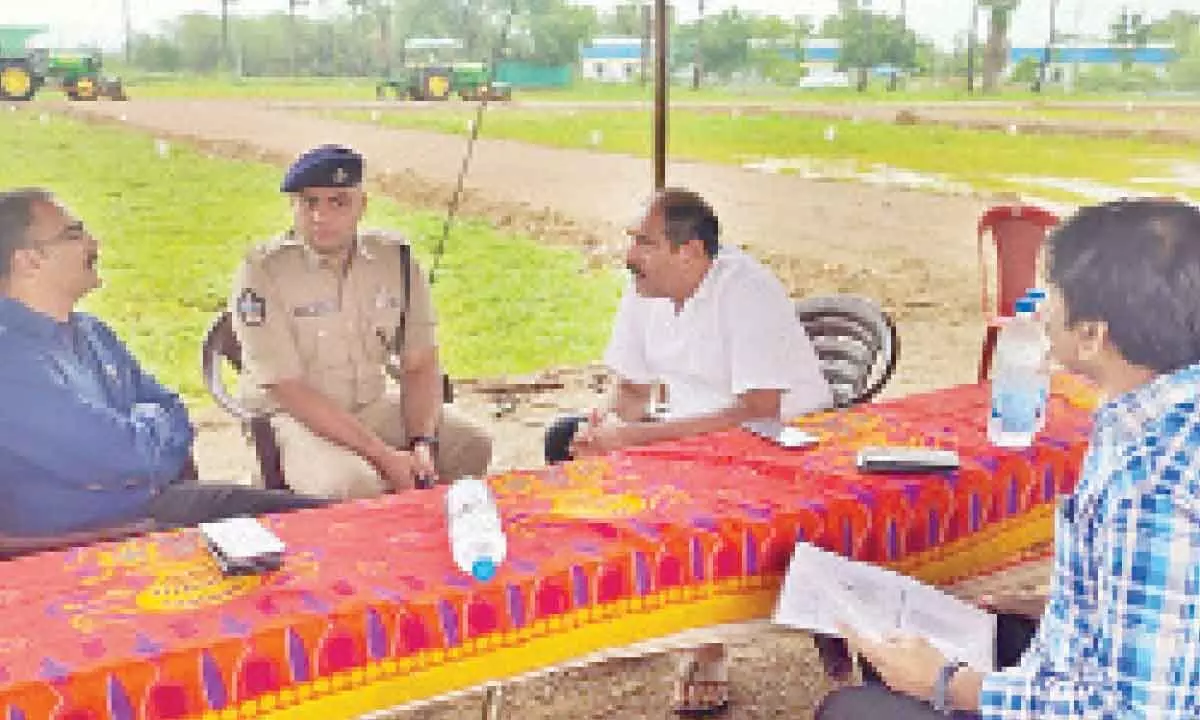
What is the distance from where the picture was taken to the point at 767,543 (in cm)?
199

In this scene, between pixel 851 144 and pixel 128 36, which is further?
pixel 851 144

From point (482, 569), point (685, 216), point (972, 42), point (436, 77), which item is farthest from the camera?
point (972, 42)

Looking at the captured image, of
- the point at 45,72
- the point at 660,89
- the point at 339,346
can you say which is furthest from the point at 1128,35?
the point at 339,346

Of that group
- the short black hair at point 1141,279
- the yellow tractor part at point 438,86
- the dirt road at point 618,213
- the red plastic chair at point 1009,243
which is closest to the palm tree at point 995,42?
the dirt road at point 618,213

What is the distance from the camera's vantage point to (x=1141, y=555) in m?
1.26

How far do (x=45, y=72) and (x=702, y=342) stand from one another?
432 centimetres

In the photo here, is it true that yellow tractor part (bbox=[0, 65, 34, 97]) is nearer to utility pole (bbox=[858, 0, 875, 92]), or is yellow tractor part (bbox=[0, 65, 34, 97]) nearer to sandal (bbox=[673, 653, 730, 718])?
sandal (bbox=[673, 653, 730, 718])

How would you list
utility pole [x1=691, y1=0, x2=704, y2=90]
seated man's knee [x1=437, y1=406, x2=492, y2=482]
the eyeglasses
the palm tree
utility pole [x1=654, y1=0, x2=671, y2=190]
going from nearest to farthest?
1. the eyeglasses
2. seated man's knee [x1=437, y1=406, x2=492, y2=482]
3. utility pole [x1=654, y1=0, x2=671, y2=190]
4. utility pole [x1=691, y1=0, x2=704, y2=90]
5. the palm tree

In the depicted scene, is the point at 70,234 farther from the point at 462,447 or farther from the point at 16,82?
the point at 16,82

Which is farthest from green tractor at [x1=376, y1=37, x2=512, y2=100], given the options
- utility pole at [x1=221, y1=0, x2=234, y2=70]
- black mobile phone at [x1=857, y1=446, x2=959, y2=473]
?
black mobile phone at [x1=857, y1=446, x2=959, y2=473]

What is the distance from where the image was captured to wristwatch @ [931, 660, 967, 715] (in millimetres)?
1607

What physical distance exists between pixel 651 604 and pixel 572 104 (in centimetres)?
700

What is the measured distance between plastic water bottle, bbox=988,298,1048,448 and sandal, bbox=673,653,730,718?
2.74 feet

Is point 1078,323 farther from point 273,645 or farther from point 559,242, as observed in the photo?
point 559,242
